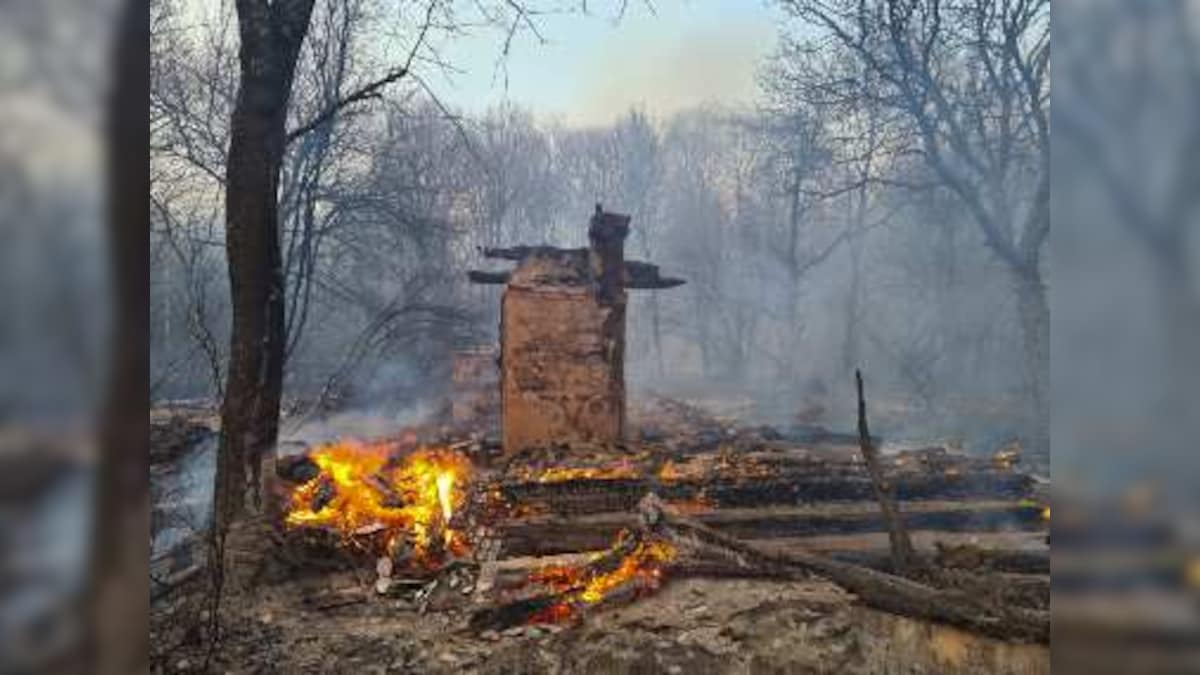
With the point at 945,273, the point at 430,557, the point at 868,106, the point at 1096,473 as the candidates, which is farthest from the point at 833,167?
the point at 1096,473

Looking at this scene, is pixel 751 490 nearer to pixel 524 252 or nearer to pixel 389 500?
pixel 389 500

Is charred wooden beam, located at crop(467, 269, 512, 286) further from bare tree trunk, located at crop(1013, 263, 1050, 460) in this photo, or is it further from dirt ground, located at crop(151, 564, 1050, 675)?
bare tree trunk, located at crop(1013, 263, 1050, 460)

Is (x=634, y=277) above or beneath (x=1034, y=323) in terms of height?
above

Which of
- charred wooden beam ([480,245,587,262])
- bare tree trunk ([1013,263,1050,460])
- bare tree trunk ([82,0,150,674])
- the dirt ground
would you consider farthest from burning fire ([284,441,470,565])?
bare tree trunk ([1013,263,1050,460])

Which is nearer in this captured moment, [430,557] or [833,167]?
[430,557]

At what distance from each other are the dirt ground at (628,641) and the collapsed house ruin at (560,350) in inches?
281

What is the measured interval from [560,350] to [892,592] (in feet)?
29.3

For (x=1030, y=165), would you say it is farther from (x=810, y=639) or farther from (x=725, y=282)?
(x=725, y=282)

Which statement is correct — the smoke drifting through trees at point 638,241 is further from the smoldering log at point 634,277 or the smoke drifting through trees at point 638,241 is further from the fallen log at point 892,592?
the fallen log at point 892,592

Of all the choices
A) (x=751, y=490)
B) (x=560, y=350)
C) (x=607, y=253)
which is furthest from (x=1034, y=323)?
(x=560, y=350)

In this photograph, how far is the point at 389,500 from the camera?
A: 32.2ft

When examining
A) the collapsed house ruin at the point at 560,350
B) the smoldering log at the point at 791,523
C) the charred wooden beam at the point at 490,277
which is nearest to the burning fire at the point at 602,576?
the smoldering log at the point at 791,523

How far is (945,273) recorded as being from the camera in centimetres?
2425

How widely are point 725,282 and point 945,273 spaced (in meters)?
14.3
